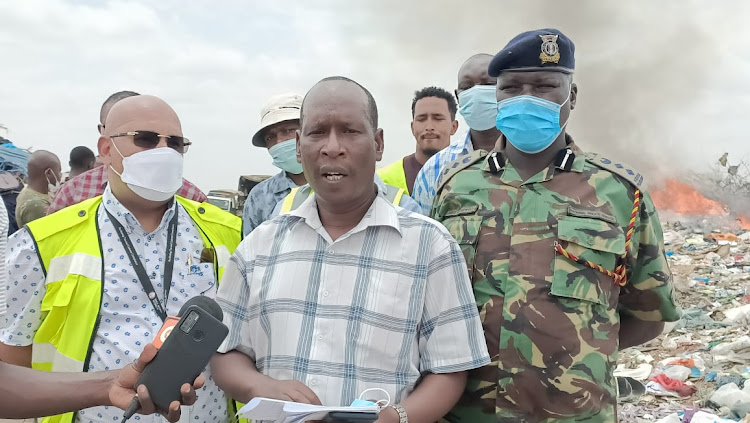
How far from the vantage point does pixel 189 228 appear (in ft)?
8.38

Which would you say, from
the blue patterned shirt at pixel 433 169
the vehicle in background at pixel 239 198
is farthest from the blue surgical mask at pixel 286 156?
the vehicle in background at pixel 239 198

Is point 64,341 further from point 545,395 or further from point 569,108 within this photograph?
point 569,108

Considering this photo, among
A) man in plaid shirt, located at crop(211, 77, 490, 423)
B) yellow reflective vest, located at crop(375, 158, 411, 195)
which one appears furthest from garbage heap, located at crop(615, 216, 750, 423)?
man in plaid shirt, located at crop(211, 77, 490, 423)

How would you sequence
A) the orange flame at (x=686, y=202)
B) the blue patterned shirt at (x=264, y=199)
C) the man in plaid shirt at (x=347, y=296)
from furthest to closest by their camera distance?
the orange flame at (x=686, y=202) → the blue patterned shirt at (x=264, y=199) → the man in plaid shirt at (x=347, y=296)

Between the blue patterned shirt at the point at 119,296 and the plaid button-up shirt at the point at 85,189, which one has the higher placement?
the plaid button-up shirt at the point at 85,189

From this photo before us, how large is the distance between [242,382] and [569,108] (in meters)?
1.61

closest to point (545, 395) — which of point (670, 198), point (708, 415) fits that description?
point (708, 415)

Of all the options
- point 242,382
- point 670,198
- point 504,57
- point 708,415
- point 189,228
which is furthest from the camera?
point 670,198

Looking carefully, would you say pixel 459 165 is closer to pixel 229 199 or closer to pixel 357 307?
pixel 357 307

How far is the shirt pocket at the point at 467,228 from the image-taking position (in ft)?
7.53

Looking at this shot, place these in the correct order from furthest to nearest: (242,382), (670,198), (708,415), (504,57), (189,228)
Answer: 1. (670,198)
2. (708,415)
3. (189,228)
4. (504,57)
5. (242,382)

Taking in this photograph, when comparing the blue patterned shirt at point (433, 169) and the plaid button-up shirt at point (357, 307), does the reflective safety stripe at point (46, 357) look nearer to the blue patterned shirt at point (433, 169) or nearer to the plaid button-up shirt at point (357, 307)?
the plaid button-up shirt at point (357, 307)

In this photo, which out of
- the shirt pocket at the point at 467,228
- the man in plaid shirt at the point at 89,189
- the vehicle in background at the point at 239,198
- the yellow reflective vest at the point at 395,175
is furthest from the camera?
the vehicle in background at the point at 239,198

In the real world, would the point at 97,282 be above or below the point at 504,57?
below
